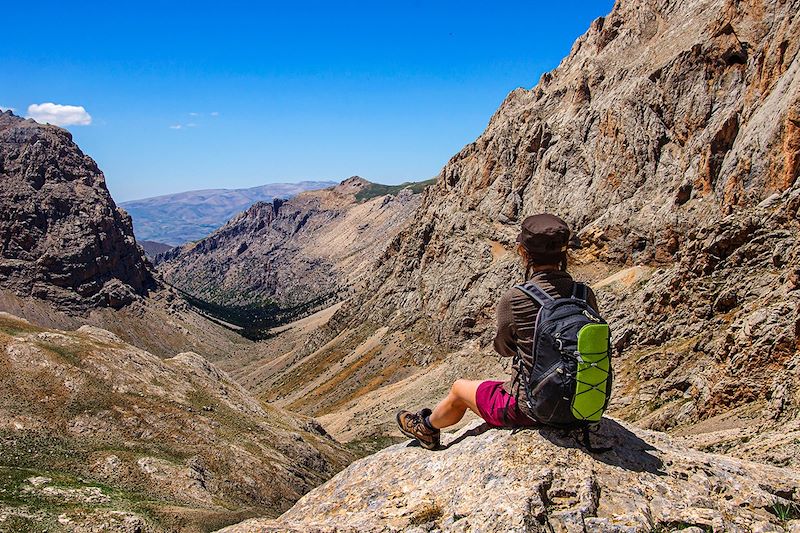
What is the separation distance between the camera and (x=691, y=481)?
9.64 metres

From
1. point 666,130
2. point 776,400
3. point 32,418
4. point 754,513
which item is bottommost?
point 32,418

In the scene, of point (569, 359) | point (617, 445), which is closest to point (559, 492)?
point (569, 359)

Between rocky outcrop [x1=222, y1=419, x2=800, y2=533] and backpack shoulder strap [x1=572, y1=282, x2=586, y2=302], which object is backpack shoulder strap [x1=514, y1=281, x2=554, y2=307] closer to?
backpack shoulder strap [x1=572, y1=282, x2=586, y2=302]

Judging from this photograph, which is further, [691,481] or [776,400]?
[776,400]

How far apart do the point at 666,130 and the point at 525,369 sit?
77.1 meters

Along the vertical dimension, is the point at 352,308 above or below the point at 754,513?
below

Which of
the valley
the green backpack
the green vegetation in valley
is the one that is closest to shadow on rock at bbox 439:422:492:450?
the valley

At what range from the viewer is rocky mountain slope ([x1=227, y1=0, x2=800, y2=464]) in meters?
28.1

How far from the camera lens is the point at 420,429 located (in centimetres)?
1186

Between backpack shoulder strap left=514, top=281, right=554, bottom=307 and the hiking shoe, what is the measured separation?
4128 millimetres

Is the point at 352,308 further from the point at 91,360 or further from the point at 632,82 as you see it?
the point at 91,360

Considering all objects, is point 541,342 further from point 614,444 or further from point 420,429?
point 420,429

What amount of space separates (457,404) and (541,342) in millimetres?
2953

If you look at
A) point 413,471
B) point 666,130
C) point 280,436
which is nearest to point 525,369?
point 413,471
